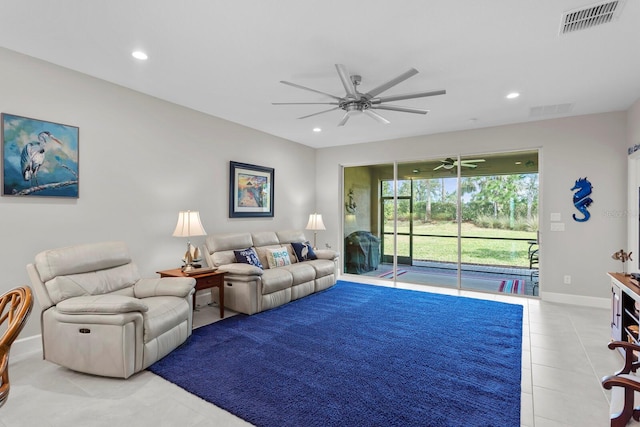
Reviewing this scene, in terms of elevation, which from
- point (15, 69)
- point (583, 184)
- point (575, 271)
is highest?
point (15, 69)

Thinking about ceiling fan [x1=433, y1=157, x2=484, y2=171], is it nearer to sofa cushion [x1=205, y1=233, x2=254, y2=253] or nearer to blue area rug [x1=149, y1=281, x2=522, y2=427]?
blue area rug [x1=149, y1=281, x2=522, y2=427]

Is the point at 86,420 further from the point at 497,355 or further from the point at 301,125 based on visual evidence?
the point at 301,125

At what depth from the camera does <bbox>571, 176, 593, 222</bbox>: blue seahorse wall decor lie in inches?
186

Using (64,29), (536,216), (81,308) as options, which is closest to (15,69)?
(64,29)

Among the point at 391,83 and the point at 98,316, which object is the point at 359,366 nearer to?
the point at 98,316

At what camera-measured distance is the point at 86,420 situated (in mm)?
2070

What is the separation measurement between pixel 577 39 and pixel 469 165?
3.09 m

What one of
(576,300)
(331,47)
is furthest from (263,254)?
(576,300)

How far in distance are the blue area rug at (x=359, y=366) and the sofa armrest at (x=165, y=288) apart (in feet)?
1.71

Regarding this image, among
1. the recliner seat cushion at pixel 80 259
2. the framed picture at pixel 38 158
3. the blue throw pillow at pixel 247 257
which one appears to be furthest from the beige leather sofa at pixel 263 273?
the framed picture at pixel 38 158

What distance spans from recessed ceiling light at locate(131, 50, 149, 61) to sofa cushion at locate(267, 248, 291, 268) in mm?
2999

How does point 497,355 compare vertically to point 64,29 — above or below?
below

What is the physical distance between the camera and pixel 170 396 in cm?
234

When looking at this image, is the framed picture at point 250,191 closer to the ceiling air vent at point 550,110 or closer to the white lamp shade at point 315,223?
the white lamp shade at point 315,223
